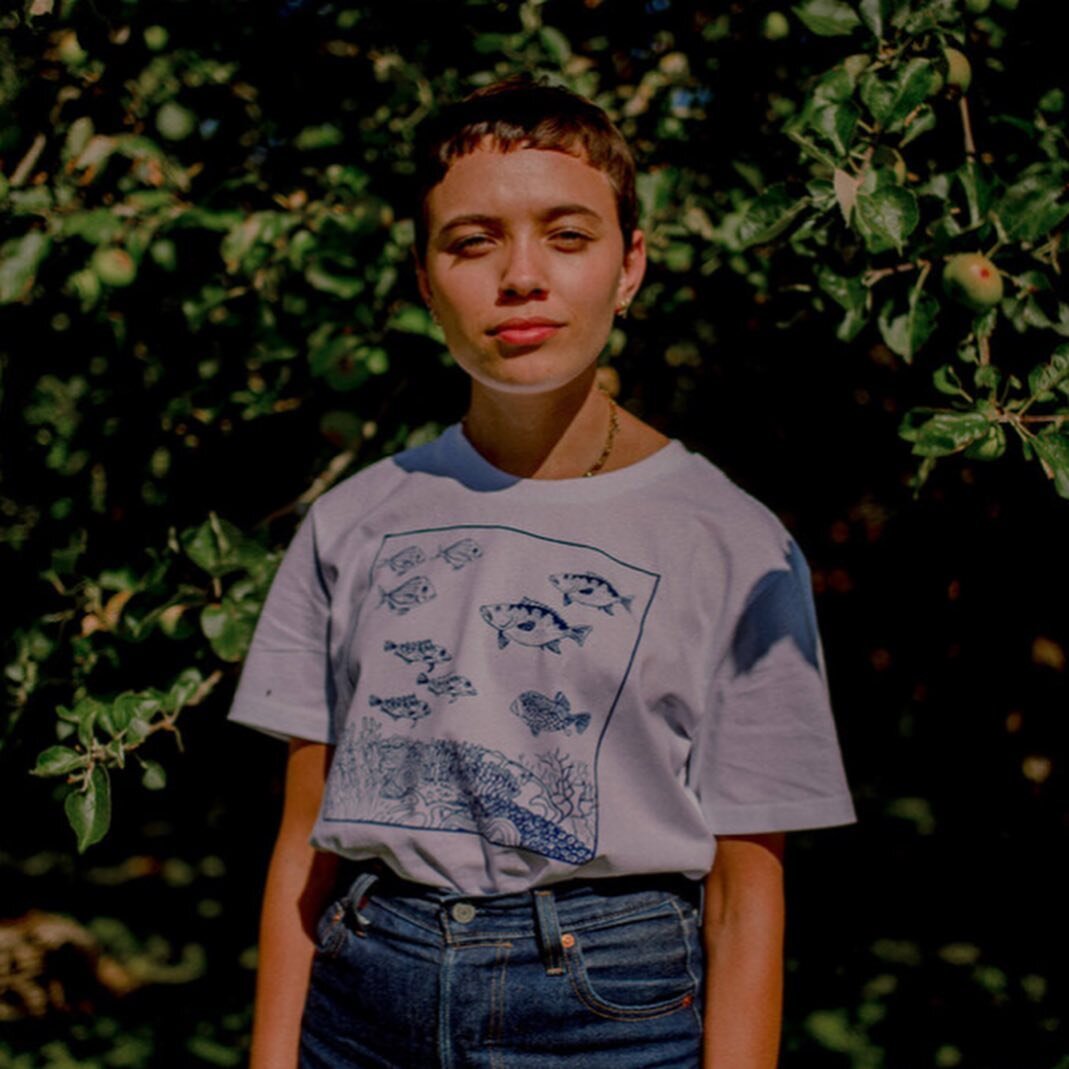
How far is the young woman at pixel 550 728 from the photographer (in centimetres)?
118

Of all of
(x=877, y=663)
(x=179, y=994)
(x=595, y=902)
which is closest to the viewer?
(x=595, y=902)

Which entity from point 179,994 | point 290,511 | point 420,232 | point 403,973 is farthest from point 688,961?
point 179,994

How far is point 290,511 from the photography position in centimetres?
209

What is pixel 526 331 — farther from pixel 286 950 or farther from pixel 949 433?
pixel 286 950

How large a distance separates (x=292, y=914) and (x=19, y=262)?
1077 mm

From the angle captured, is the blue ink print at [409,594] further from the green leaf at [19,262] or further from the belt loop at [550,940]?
the green leaf at [19,262]

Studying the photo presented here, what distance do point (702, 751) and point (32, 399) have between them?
60.9 inches

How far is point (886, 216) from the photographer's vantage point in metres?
1.40

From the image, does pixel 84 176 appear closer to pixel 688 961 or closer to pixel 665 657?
pixel 665 657

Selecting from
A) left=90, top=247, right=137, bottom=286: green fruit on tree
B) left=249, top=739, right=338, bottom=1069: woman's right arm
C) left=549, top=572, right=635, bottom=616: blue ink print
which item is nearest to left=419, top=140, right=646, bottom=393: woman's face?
left=549, top=572, right=635, bottom=616: blue ink print

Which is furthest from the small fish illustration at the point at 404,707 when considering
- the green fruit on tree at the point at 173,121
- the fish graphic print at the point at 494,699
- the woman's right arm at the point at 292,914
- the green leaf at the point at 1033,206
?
the green fruit on tree at the point at 173,121

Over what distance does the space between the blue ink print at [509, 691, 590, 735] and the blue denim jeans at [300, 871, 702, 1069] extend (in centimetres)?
17

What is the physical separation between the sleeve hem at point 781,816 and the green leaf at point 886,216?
0.69 metres

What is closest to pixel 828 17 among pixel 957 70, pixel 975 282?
pixel 957 70
